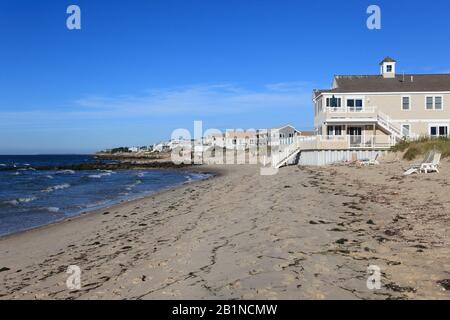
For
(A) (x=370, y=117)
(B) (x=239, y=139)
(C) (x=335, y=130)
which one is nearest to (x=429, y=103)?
(A) (x=370, y=117)

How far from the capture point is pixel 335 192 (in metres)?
A: 16.5

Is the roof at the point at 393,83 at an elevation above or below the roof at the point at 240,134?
above

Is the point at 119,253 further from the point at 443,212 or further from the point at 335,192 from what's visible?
the point at 335,192

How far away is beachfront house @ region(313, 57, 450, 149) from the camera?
37156 millimetres

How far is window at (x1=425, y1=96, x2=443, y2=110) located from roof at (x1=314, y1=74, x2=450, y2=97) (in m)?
0.77

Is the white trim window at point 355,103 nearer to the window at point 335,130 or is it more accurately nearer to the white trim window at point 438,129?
the window at point 335,130

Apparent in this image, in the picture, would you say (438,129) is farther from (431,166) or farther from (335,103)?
(431,166)

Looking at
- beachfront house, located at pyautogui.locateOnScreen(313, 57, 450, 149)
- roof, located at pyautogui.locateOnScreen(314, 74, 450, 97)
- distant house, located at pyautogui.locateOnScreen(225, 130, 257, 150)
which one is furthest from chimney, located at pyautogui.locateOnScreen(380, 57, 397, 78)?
distant house, located at pyautogui.locateOnScreen(225, 130, 257, 150)

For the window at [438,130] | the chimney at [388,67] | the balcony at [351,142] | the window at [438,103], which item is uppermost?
the chimney at [388,67]

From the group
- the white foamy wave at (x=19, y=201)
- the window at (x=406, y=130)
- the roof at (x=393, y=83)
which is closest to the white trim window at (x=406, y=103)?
the roof at (x=393, y=83)

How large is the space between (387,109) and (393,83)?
10.3ft

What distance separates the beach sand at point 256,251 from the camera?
5898 millimetres

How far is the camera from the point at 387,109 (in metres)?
38.7
